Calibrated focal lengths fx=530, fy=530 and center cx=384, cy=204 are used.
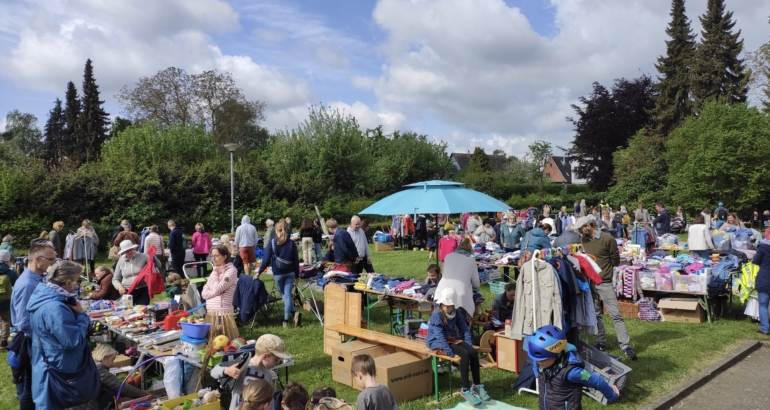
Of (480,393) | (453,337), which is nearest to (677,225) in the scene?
(453,337)

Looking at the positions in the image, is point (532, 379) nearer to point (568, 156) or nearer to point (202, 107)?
point (202, 107)

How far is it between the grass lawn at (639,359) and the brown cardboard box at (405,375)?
117 mm

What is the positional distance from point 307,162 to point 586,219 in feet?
71.6

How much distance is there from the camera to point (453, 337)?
18.5ft

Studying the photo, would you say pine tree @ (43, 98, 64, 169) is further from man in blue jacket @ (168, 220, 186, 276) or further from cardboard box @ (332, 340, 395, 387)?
cardboard box @ (332, 340, 395, 387)

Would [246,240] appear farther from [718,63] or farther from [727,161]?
[718,63]

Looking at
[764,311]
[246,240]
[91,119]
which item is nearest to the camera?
[764,311]

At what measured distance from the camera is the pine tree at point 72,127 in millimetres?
42987

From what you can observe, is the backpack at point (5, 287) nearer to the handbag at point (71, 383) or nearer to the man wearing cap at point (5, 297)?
the man wearing cap at point (5, 297)

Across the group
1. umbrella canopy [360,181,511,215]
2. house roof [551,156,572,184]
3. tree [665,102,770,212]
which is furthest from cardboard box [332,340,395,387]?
house roof [551,156,572,184]

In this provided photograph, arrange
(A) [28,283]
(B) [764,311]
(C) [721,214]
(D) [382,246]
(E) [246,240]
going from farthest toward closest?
(D) [382,246] → (C) [721,214] → (E) [246,240] → (B) [764,311] → (A) [28,283]

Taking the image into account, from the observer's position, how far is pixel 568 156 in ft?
140

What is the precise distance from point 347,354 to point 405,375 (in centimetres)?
76

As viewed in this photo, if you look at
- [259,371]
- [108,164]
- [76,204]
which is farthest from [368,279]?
[108,164]
